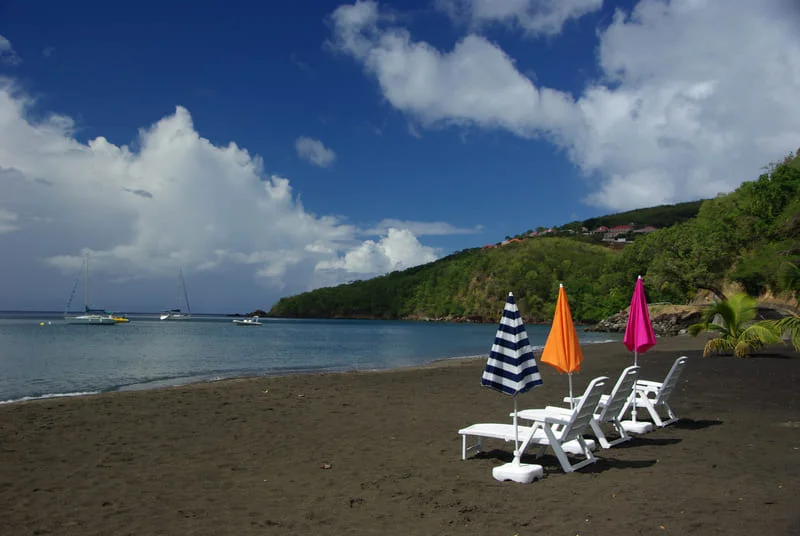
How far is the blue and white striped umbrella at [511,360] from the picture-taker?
6773 millimetres

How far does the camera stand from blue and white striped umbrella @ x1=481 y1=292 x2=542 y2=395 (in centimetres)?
677

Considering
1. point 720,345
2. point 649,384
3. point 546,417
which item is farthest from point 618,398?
point 720,345

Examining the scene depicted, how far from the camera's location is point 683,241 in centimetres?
5884

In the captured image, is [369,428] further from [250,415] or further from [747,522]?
[747,522]

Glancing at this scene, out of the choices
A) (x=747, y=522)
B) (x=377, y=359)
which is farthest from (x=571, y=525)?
(x=377, y=359)

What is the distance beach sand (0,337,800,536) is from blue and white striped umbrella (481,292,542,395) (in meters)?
1.05

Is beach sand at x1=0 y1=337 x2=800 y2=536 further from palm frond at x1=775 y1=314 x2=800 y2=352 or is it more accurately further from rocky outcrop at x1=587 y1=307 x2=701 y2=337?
rocky outcrop at x1=587 y1=307 x2=701 y2=337

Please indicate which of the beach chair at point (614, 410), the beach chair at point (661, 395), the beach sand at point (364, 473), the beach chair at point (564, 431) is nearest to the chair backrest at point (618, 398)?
the beach chair at point (614, 410)

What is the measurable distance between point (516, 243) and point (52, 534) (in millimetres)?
174983

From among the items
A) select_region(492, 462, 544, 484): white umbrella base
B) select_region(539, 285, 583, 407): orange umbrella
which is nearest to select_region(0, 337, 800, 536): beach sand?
select_region(492, 462, 544, 484): white umbrella base

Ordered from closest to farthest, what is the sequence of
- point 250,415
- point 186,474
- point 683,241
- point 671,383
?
point 186,474
point 671,383
point 250,415
point 683,241

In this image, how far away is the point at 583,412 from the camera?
23.0 ft

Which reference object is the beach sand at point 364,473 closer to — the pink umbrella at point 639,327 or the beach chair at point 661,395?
the beach chair at point 661,395

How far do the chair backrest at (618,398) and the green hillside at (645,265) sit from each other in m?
26.4
